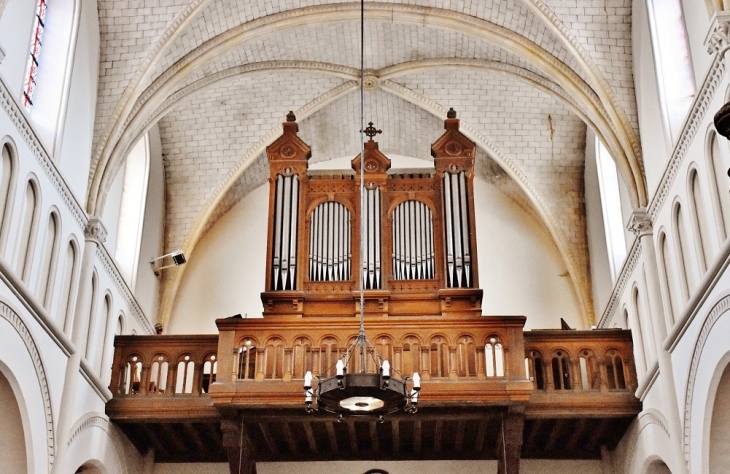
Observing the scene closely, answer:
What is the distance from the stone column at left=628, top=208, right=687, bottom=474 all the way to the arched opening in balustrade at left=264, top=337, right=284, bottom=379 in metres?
5.29

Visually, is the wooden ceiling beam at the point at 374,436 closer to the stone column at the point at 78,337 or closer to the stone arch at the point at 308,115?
the stone column at the point at 78,337

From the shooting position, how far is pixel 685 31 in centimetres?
1298

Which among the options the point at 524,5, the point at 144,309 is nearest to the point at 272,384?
the point at 144,309

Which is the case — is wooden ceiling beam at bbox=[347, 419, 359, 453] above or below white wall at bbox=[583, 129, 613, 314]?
below

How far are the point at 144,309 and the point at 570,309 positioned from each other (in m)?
7.83

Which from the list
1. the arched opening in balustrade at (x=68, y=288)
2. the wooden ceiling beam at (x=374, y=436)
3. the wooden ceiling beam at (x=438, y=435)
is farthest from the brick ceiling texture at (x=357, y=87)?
the wooden ceiling beam at (x=374, y=436)

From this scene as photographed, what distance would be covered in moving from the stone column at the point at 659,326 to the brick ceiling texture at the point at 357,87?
53.3 inches

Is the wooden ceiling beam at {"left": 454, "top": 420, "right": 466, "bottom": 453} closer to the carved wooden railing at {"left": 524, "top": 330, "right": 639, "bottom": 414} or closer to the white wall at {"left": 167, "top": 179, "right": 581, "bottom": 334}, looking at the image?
the carved wooden railing at {"left": 524, "top": 330, "right": 639, "bottom": 414}

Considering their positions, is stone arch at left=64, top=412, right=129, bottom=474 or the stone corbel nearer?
the stone corbel

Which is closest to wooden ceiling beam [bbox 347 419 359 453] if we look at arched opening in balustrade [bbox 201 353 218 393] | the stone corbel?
arched opening in balustrade [bbox 201 353 218 393]

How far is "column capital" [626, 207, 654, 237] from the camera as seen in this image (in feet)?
48.1

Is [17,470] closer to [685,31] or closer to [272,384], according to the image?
[272,384]

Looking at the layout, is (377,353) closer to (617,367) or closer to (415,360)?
(415,360)

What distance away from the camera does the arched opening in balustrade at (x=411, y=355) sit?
14578 mm
